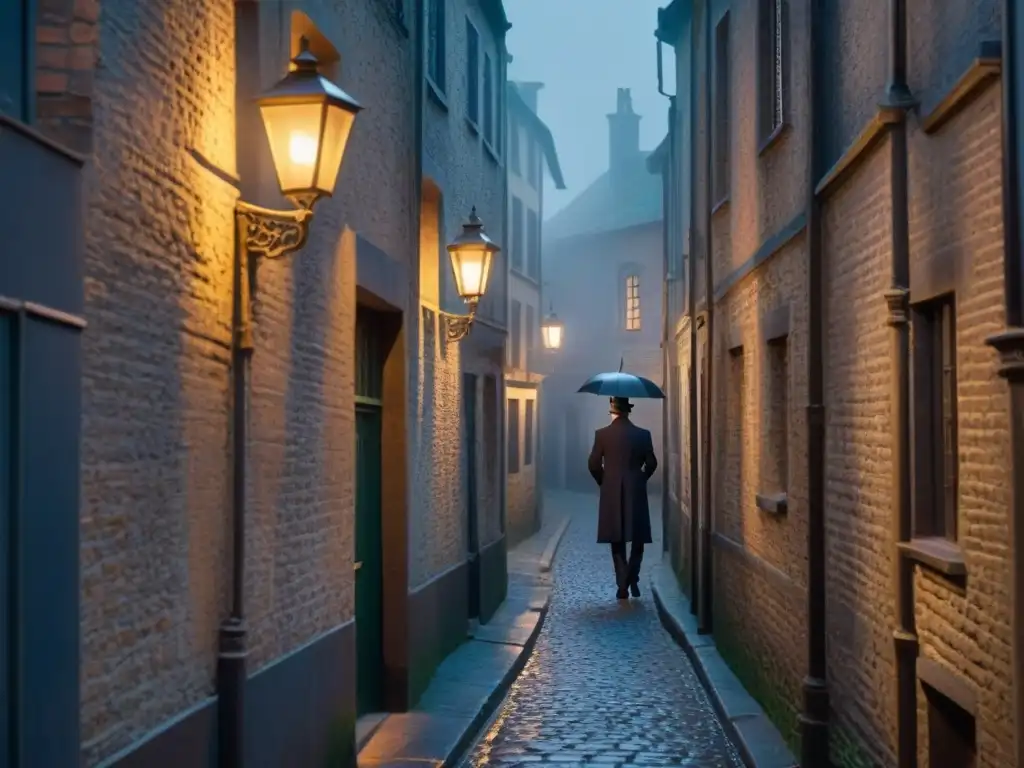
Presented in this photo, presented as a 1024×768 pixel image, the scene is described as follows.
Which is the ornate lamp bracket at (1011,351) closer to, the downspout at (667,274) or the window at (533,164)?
the downspout at (667,274)

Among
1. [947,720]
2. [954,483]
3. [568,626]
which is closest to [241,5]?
[954,483]

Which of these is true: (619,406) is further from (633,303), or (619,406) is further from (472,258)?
(633,303)

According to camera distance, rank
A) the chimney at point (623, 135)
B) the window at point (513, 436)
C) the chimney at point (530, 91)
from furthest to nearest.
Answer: the chimney at point (623, 135), the chimney at point (530, 91), the window at point (513, 436)

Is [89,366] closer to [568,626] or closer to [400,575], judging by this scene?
[400,575]

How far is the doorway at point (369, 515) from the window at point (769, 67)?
3.30 m

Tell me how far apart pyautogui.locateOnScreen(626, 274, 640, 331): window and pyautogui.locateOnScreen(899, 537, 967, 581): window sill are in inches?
1271

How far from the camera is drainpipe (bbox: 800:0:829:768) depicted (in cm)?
812

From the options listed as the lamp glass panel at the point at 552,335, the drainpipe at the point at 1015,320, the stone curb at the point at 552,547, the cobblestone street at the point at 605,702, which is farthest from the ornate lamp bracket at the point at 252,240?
the lamp glass panel at the point at 552,335

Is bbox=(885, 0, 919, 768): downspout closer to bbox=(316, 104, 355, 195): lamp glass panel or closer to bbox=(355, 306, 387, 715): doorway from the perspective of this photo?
bbox=(316, 104, 355, 195): lamp glass panel

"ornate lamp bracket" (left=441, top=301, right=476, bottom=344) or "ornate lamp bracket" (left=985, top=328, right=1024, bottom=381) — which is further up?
"ornate lamp bracket" (left=441, top=301, right=476, bottom=344)

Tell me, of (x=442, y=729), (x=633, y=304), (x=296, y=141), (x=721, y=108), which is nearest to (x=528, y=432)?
(x=633, y=304)

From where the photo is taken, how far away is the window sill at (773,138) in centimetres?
936

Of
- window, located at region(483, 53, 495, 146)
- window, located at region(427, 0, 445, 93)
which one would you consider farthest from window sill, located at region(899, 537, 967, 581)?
window, located at region(483, 53, 495, 146)

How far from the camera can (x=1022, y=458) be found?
462 centimetres
